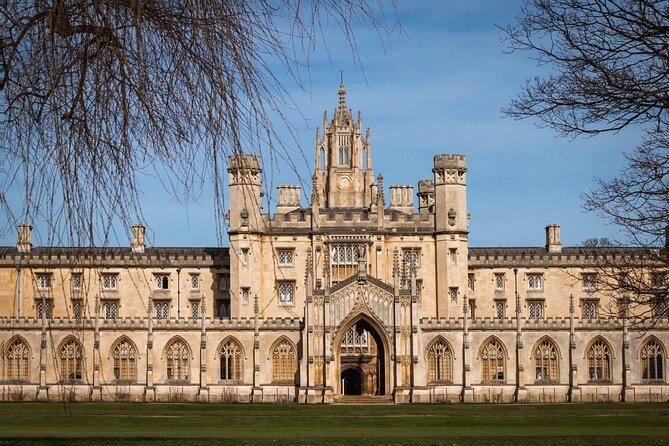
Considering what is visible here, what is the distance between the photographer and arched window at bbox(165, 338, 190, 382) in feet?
207

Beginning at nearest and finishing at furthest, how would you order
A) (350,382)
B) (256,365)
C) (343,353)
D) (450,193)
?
(256,365)
(343,353)
(350,382)
(450,193)

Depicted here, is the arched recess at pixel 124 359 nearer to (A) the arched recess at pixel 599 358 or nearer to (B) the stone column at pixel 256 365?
(B) the stone column at pixel 256 365

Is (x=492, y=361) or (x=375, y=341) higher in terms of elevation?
(x=375, y=341)

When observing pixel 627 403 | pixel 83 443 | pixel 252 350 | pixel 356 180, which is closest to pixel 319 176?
pixel 356 180

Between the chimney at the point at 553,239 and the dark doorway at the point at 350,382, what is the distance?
19.1 m

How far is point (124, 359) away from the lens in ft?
207

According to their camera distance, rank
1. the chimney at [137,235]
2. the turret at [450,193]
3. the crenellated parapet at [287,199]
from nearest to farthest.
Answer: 1. the chimney at [137,235]
2. the turret at [450,193]
3. the crenellated parapet at [287,199]

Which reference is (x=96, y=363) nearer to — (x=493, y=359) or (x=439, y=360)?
(x=439, y=360)

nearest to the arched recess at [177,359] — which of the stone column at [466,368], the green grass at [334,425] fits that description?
the green grass at [334,425]

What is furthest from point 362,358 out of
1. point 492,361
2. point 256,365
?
point 492,361

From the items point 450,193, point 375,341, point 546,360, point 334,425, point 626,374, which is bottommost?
point 334,425

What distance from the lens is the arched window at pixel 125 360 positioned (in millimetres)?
62875

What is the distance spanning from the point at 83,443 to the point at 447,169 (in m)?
49.2

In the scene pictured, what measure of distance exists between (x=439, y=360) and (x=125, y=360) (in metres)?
17.2
